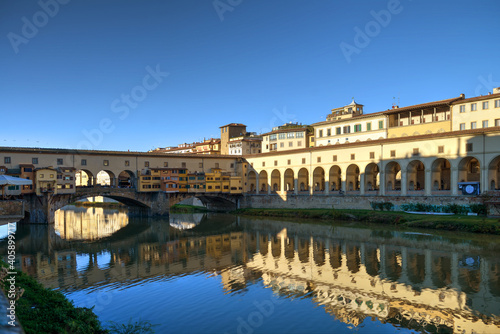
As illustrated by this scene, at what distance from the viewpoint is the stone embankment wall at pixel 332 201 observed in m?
41.4

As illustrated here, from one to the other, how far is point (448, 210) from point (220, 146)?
6678cm

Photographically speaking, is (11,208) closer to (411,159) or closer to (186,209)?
(411,159)

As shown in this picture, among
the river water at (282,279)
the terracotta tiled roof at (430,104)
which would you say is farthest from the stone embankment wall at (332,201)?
the terracotta tiled roof at (430,104)

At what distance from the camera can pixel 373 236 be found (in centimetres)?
3484

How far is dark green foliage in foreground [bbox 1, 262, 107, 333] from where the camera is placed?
10.8m

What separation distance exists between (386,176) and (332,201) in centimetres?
793

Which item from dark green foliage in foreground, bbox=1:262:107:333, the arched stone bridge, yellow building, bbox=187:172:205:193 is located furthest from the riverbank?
dark green foliage in foreground, bbox=1:262:107:333

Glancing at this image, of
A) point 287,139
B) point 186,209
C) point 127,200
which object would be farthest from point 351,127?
point 127,200

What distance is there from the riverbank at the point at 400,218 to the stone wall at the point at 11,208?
3366cm

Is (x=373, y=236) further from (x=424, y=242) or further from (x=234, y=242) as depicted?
(x=234, y=242)

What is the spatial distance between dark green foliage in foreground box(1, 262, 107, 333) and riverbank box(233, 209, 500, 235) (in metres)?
32.4

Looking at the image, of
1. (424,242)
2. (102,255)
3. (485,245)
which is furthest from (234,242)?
(485,245)

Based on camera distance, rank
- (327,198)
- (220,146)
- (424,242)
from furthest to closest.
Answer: (220,146)
(327,198)
(424,242)

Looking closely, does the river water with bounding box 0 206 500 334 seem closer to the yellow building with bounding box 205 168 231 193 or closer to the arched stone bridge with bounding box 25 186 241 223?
the arched stone bridge with bounding box 25 186 241 223
